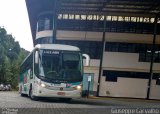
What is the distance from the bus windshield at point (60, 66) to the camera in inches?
824

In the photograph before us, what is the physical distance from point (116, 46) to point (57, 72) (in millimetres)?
26416

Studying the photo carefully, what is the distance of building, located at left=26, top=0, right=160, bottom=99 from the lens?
4597 cm

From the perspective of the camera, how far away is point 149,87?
45.8 metres

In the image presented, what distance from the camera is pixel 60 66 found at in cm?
2102

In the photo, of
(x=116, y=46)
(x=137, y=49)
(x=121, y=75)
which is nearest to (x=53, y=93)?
(x=121, y=75)

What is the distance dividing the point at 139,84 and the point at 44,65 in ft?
86.4

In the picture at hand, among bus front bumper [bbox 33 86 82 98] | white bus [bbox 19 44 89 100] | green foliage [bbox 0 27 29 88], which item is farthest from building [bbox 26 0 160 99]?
green foliage [bbox 0 27 29 88]

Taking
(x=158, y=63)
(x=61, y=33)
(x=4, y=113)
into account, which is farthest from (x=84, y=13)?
(x=4, y=113)

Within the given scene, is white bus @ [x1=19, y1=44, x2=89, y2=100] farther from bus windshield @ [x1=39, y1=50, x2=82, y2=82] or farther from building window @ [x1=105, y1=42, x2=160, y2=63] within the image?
building window @ [x1=105, y1=42, x2=160, y2=63]

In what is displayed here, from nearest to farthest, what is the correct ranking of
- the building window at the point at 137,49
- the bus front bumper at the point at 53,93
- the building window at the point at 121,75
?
the bus front bumper at the point at 53,93 < the building window at the point at 137,49 < the building window at the point at 121,75

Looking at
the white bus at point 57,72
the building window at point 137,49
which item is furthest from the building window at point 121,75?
the white bus at point 57,72

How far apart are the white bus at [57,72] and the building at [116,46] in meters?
23.9

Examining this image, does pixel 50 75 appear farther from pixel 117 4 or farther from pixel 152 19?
pixel 152 19

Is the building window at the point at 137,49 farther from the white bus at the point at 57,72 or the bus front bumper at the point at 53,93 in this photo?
the bus front bumper at the point at 53,93
